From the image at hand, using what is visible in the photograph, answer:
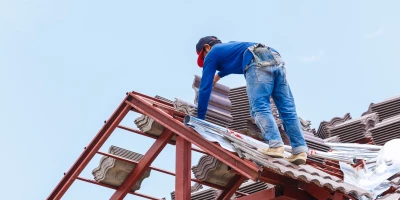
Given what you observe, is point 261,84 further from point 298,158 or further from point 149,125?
point 149,125

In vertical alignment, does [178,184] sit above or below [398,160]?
below

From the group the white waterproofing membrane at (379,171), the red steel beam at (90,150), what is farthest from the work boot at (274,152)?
the red steel beam at (90,150)

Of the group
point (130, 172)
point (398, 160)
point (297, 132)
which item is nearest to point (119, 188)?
point (130, 172)

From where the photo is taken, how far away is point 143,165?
14.7 m

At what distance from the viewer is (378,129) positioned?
17.2 m

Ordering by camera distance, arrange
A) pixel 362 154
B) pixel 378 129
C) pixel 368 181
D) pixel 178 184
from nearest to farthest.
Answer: pixel 178 184 → pixel 368 181 → pixel 362 154 → pixel 378 129

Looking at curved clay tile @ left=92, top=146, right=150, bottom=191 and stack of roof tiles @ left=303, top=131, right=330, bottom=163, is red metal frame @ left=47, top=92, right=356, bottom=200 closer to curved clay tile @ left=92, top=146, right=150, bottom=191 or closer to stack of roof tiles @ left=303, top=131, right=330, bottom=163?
curved clay tile @ left=92, top=146, right=150, bottom=191

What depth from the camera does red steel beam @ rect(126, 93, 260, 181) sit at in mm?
12469

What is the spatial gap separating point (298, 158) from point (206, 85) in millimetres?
1516

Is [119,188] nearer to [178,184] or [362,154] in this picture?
[178,184]

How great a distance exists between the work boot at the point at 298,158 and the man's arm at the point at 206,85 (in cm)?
127

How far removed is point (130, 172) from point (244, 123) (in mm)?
1748

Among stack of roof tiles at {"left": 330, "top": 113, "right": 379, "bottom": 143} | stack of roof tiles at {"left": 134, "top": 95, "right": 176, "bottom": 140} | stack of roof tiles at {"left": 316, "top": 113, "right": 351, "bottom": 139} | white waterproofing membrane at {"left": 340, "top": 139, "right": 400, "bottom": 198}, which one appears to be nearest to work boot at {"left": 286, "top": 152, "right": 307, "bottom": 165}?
white waterproofing membrane at {"left": 340, "top": 139, "right": 400, "bottom": 198}

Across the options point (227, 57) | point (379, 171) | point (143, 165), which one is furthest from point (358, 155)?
point (143, 165)
